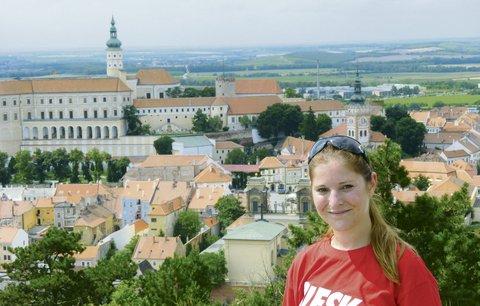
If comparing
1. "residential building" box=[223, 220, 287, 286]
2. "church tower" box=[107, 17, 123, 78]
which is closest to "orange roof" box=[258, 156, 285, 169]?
"residential building" box=[223, 220, 287, 286]

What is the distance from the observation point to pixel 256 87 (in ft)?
161

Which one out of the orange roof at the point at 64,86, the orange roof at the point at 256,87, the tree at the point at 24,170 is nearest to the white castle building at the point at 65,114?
the orange roof at the point at 64,86

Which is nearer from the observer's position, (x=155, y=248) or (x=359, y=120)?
Answer: (x=155, y=248)

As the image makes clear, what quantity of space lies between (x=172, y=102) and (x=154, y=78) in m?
5.44

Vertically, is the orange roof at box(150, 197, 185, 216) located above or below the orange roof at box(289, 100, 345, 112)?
below

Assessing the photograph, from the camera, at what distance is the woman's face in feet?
6.67

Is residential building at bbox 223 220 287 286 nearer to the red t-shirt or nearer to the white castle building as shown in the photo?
the red t-shirt

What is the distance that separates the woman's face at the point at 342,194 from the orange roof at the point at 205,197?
24.2m

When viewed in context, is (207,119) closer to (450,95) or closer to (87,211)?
(87,211)

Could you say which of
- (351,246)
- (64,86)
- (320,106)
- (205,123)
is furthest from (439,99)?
(351,246)

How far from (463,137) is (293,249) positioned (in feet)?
113

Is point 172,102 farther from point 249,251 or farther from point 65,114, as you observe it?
point 249,251

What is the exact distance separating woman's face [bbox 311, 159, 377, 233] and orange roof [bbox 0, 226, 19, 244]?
22.1m

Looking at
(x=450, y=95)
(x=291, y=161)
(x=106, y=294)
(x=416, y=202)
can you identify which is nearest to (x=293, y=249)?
(x=416, y=202)
